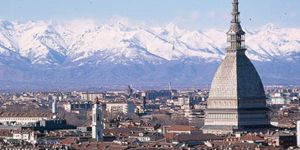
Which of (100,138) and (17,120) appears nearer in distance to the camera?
(100,138)

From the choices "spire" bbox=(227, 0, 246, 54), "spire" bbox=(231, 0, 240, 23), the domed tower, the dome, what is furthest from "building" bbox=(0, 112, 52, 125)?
"spire" bbox=(231, 0, 240, 23)

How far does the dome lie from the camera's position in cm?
12500

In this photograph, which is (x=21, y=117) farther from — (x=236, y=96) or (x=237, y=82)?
(x=236, y=96)

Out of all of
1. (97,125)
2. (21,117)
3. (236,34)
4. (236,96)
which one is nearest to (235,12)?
(236,34)

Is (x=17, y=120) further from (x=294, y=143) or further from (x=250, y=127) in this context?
(x=294, y=143)

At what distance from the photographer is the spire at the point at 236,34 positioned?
12712 cm

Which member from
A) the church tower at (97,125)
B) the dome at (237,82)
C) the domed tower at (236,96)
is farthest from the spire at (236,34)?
the church tower at (97,125)

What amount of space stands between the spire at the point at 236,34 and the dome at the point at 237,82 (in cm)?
60

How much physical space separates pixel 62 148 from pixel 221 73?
125 feet

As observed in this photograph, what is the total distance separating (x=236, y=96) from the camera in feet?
409

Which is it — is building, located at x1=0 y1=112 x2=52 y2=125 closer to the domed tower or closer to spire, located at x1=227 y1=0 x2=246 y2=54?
the domed tower

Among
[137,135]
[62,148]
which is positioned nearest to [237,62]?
[137,135]

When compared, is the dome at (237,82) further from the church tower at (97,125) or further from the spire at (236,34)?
the church tower at (97,125)

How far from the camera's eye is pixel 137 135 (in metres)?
114
